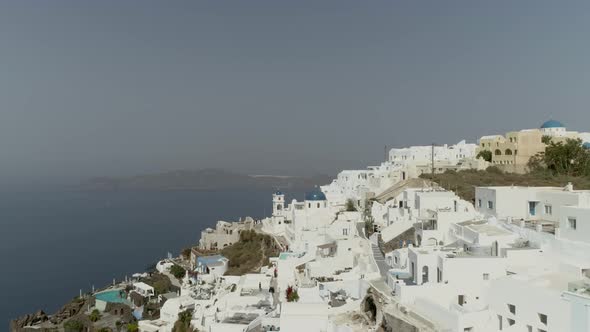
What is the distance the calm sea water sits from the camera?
47.2 m

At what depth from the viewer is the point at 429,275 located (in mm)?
15148

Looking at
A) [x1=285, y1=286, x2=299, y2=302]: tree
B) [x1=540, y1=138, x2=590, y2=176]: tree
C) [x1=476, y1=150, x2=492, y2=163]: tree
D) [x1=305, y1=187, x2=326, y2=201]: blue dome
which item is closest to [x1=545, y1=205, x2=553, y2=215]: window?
[x1=285, y1=286, x2=299, y2=302]: tree

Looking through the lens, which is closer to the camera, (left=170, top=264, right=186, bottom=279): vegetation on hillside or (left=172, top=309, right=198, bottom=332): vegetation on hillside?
(left=172, top=309, right=198, bottom=332): vegetation on hillside

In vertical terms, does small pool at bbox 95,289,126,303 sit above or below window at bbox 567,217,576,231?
below

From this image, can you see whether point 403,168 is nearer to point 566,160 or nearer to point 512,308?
point 566,160

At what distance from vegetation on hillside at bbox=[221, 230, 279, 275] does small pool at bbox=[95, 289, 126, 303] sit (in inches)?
295

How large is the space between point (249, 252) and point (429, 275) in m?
19.8

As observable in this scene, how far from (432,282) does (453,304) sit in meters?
1.61

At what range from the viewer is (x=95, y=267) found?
56.5 metres

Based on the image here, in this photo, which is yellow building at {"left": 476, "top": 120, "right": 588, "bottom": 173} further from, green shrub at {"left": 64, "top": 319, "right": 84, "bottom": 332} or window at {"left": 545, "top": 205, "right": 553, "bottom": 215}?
green shrub at {"left": 64, "top": 319, "right": 84, "bottom": 332}

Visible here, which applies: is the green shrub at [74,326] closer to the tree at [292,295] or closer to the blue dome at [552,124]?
the tree at [292,295]

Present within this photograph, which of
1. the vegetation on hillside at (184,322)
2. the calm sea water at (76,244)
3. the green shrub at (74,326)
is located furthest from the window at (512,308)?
the calm sea water at (76,244)

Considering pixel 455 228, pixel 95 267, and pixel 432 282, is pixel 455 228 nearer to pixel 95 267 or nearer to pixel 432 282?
pixel 432 282

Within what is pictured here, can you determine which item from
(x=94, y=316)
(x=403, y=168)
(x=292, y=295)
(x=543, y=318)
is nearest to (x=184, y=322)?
(x=292, y=295)
